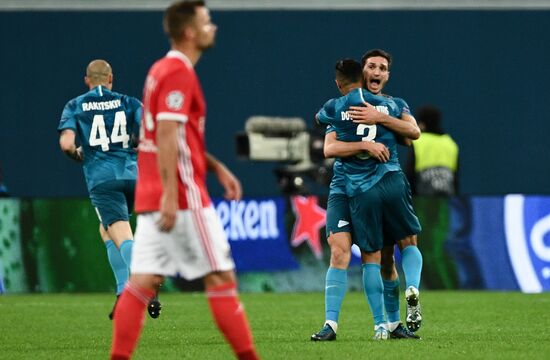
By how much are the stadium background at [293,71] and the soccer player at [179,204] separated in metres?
15.2

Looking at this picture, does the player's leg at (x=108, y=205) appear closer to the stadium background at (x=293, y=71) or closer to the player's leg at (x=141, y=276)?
the player's leg at (x=141, y=276)

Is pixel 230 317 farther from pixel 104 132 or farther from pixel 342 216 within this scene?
pixel 104 132

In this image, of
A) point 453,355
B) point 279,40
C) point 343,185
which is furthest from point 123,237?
point 279,40

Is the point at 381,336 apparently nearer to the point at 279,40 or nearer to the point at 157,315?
the point at 157,315

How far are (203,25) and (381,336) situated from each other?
327 cm

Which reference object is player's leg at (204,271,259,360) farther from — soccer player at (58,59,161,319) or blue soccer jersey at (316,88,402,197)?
soccer player at (58,59,161,319)

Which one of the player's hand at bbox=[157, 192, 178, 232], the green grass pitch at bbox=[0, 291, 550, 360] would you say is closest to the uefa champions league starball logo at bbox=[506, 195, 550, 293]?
the green grass pitch at bbox=[0, 291, 550, 360]

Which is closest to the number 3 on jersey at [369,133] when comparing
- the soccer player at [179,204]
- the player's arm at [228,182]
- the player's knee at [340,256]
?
the player's knee at [340,256]

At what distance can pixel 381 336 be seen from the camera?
9133 mm

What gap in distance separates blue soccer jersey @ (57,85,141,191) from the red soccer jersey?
3.96 meters

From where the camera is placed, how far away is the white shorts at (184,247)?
647cm

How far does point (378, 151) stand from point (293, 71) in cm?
1363

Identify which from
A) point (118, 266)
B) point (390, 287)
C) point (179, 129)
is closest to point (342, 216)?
point (390, 287)

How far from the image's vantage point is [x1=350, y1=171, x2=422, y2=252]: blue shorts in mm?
8953
